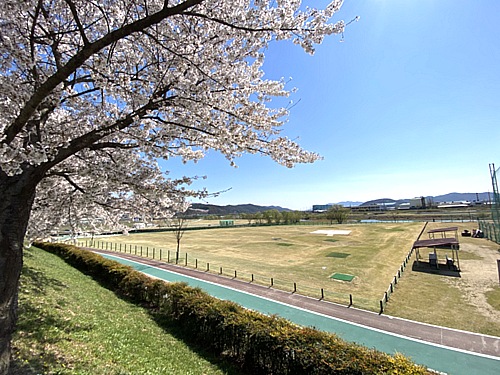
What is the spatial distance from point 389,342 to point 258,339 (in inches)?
251

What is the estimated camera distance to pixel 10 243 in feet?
12.9

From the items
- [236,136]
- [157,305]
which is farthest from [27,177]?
[157,305]

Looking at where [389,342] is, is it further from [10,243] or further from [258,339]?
[10,243]

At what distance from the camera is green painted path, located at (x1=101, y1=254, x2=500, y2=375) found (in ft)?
26.4

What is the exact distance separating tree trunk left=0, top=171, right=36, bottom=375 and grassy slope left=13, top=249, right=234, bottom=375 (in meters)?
1.02

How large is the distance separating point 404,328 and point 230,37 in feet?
43.3

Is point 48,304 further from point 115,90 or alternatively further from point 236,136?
point 236,136

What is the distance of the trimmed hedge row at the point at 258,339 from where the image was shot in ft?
16.8

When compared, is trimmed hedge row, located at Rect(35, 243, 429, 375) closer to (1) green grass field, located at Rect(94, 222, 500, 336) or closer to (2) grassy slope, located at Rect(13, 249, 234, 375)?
(2) grassy slope, located at Rect(13, 249, 234, 375)

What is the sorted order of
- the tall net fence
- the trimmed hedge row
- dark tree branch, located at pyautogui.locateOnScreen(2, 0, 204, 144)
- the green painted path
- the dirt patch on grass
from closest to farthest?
1. dark tree branch, located at pyautogui.locateOnScreen(2, 0, 204, 144)
2. the trimmed hedge row
3. the green painted path
4. the dirt patch on grass
5. the tall net fence

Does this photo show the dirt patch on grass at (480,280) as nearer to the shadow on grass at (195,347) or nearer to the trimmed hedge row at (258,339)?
the trimmed hedge row at (258,339)

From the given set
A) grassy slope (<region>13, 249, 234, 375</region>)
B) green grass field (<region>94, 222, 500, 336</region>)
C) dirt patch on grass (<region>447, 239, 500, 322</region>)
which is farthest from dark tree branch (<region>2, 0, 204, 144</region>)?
dirt patch on grass (<region>447, 239, 500, 322</region>)

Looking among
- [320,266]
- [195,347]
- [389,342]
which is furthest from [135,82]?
[320,266]

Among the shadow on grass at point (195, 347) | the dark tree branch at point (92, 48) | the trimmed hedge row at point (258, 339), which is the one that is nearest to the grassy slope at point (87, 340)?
the shadow on grass at point (195, 347)
